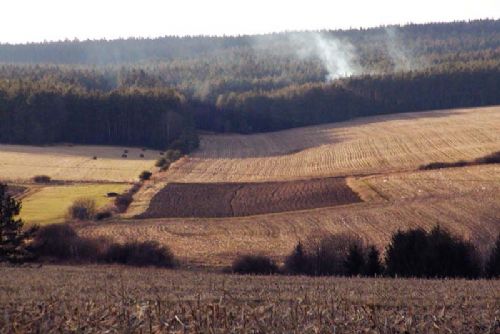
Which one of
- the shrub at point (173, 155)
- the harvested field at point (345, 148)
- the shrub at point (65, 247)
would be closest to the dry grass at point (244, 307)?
the shrub at point (65, 247)

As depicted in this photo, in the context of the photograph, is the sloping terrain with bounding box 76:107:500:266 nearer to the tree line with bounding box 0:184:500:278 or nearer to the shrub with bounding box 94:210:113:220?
the shrub with bounding box 94:210:113:220

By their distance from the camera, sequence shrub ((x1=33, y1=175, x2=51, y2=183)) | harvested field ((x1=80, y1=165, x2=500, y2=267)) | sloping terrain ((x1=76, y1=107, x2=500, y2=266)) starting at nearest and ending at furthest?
harvested field ((x1=80, y1=165, x2=500, y2=267))
sloping terrain ((x1=76, y1=107, x2=500, y2=266))
shrub ((x1=33, y1=175, x2=51, y2=183))

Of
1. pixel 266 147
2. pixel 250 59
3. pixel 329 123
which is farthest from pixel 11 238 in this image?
pixel 250 59

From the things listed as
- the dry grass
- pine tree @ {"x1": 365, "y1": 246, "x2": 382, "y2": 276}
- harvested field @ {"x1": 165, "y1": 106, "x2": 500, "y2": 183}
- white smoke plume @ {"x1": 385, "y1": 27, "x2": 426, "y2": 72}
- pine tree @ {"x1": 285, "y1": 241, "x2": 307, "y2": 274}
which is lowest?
Answer: harvested field @ {"x1": 165, "y1": 106, "x2": 500, "y2": 183}

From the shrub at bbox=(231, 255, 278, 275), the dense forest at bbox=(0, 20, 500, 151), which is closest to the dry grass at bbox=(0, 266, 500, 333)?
the shrub at bbox=(231, 255, 278, 275)

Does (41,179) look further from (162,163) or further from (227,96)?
(227,96)

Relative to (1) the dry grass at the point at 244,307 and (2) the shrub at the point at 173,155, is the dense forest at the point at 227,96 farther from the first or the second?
(1) the dry grass at the point at 244,307
